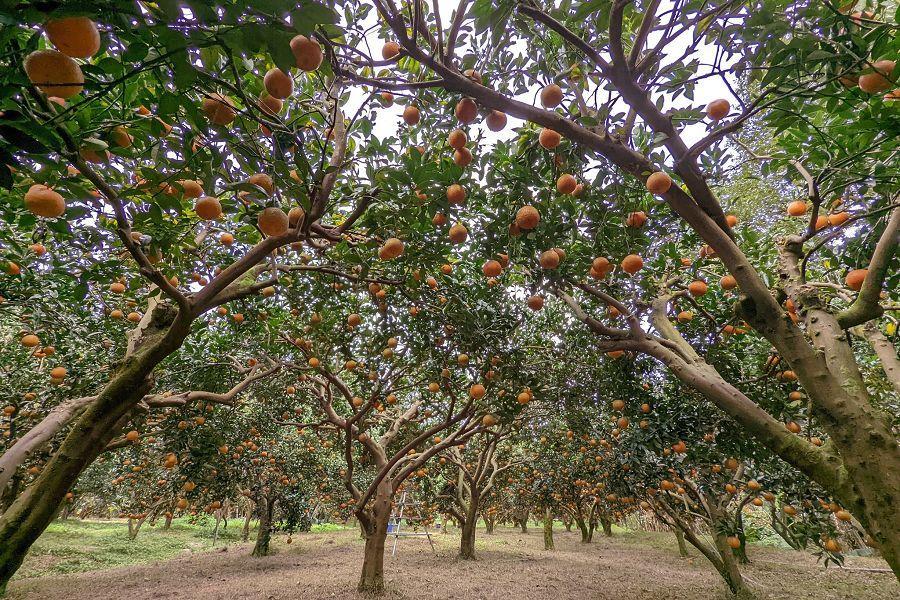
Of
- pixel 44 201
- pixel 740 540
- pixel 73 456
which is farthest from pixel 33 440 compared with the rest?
pixel 740 540

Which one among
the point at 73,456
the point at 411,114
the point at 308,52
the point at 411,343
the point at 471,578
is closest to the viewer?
the point at 308,52

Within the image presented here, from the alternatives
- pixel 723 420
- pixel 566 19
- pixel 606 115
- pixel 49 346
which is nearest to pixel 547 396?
pixel 723 420

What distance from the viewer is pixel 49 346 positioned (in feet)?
17.6

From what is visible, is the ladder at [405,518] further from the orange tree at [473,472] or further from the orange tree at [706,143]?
the orange tree at [706,143]

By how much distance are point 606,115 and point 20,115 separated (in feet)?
8.80

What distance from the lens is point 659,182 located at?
2.38m

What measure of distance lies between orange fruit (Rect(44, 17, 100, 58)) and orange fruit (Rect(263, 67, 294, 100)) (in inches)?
24.5

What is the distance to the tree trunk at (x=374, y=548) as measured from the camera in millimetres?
7574

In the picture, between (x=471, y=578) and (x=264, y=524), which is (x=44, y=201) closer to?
(x=471, y=578)

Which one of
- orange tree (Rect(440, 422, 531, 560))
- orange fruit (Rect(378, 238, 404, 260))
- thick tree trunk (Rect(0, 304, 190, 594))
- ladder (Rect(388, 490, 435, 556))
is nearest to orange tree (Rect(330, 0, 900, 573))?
orange fruit (Rect(378, 238, 404, 260))

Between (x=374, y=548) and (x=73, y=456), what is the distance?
6520 millimetres

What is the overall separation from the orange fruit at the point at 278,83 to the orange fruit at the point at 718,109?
234 centimetres

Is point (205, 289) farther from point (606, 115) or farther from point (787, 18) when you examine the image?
point (787, 18)

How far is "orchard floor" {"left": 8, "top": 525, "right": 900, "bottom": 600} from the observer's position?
829 cm
